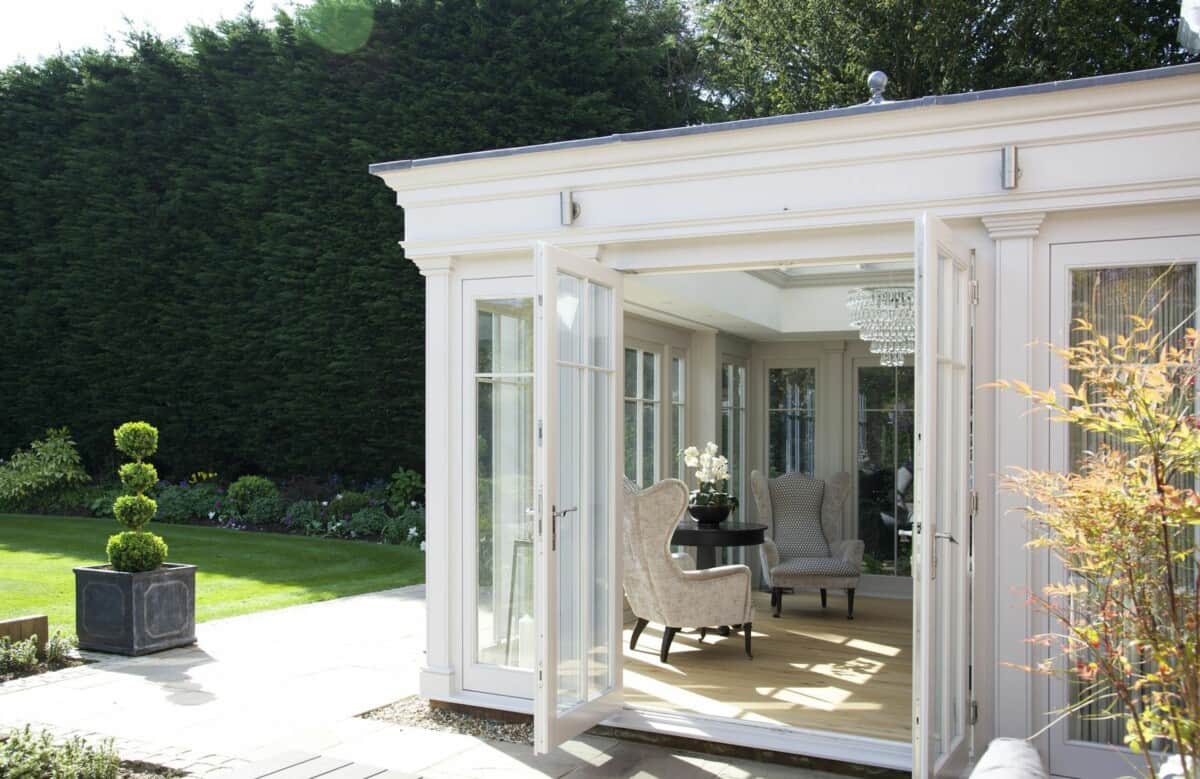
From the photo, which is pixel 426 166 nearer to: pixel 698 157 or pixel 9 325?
pixel 698 157

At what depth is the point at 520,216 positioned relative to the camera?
5.07 m

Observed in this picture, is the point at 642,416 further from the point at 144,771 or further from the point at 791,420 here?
the point at 144,771

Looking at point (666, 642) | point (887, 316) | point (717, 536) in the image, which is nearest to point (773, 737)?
point (666, 642)

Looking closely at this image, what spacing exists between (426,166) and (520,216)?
58 cm

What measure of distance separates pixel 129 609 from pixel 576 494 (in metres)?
3.35

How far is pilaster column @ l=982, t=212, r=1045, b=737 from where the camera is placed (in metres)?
4.09

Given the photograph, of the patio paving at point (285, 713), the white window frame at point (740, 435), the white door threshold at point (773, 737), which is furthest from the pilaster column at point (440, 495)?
the white window frame at point (740, 435)

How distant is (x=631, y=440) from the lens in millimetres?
7898

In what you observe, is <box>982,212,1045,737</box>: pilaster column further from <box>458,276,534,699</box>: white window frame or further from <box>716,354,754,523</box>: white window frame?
<box>716,354,754,523</box>: white window frame

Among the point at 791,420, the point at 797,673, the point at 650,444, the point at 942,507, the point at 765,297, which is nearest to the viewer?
the point at 942,507

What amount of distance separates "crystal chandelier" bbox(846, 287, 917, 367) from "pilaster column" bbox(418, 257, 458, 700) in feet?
10.3

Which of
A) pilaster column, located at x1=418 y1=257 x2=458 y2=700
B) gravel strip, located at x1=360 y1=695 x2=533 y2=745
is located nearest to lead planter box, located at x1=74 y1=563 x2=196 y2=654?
gravel strip, located at x1=360 y1=695 x2=533 y2=745

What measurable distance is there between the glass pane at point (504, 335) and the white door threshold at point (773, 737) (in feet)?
5.50

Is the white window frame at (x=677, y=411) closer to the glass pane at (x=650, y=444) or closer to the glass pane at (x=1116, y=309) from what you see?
the glass pane at (x=650, y=444)
